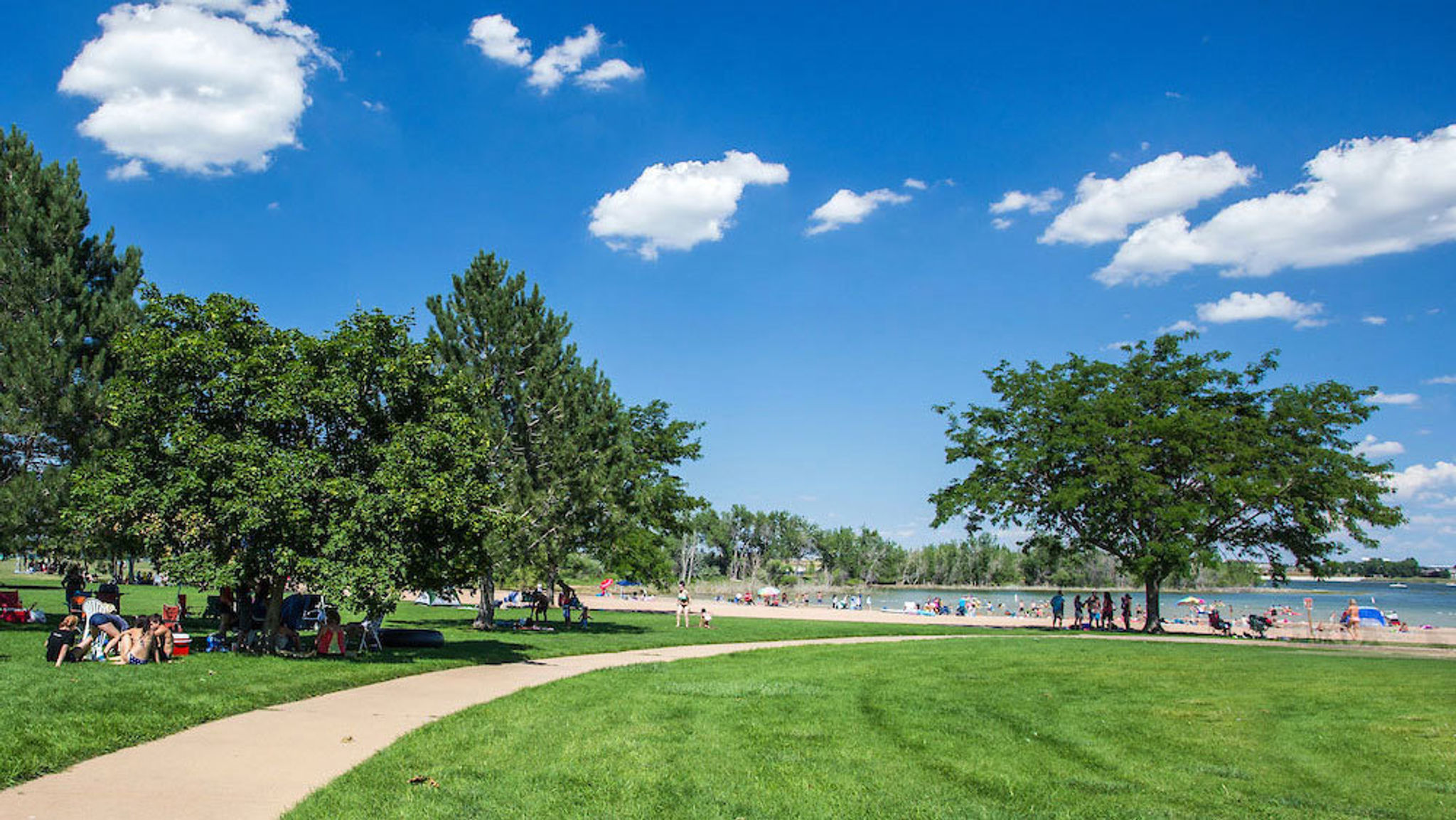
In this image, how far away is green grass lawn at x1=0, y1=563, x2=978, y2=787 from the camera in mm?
8438

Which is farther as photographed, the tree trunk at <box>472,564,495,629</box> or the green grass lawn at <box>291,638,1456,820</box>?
the tree trunk at <box>472,564,495,629</box>

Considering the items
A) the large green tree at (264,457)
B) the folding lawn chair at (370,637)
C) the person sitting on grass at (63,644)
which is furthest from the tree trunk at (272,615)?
the person sitting on grass at (63,644)

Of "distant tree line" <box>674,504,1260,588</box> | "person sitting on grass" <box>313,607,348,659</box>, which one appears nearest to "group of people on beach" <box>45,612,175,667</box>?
"person sitting on grass" <box>313,607,348,659</box>

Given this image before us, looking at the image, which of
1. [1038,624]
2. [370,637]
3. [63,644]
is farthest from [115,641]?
[1038,624]

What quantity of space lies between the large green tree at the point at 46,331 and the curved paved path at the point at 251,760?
Result: 429 inches

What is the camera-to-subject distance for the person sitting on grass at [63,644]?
44.2ft

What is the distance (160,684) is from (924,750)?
9.63m

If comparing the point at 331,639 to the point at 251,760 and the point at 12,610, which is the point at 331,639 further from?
the point at 12,610

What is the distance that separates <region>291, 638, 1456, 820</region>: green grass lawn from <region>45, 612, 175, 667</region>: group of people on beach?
6.36 meters

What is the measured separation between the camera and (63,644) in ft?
44.5

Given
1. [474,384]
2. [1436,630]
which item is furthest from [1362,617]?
[474,384]

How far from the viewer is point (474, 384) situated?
19.2 meters

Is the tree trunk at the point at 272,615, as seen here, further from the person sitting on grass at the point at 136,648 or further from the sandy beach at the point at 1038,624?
the sandy beach at the point at 1038,624

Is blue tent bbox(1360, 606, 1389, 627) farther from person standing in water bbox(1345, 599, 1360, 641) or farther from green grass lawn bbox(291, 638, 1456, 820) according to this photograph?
green grass lawn bbox(291, 638, 1456, 820)
